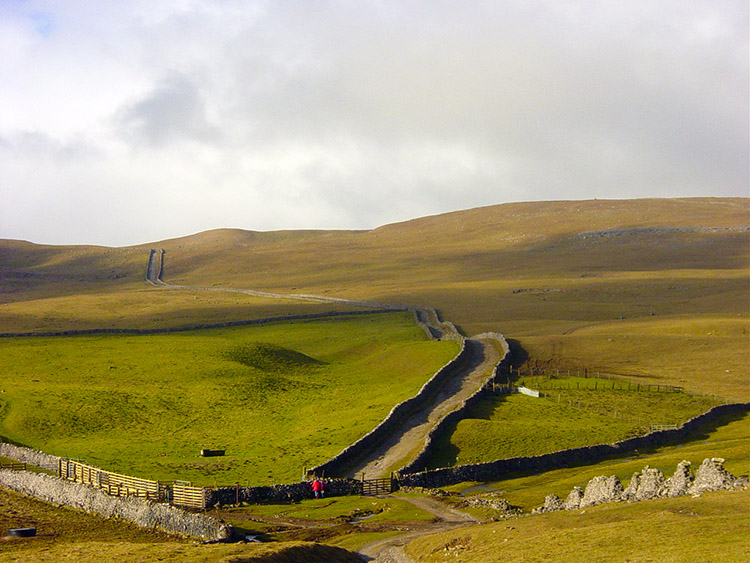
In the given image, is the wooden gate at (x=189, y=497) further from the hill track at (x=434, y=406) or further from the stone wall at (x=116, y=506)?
the hill track at (x=434, y=406)

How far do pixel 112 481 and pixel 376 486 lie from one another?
1384 centimetres

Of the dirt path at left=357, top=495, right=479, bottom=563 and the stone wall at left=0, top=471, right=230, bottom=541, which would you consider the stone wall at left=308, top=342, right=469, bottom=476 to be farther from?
the stone wall at left=0, top=471, right=230, bottom=541

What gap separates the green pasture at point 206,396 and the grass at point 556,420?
22.4 ft

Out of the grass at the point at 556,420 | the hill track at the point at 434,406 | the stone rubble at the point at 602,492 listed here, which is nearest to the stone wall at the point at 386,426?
the hill track at the point at 434,406

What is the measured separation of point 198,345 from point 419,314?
39826mm

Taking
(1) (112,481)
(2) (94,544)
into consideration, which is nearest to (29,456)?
(1) (112,481)

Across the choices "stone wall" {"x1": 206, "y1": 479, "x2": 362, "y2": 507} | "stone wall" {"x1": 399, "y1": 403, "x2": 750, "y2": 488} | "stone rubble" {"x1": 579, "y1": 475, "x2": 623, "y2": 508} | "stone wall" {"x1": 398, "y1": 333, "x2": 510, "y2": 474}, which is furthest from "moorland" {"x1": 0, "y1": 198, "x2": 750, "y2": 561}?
"stone wall" {"x1": 206, "y1": 479, "x2": 362, "y2": 507}

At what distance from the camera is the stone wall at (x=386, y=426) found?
163 feet

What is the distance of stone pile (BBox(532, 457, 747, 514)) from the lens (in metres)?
34.0

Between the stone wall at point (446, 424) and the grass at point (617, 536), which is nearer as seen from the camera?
the grass at point (617, 536)

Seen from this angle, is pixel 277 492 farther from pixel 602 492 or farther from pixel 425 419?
pixel 425 419

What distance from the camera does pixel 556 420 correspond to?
63844 millimetres

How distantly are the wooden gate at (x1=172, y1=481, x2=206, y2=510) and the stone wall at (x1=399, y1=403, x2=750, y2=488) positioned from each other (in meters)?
11.8

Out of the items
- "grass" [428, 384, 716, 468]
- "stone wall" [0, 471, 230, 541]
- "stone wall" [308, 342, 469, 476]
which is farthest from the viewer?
"grass" [428, 384, 716, 468]
